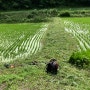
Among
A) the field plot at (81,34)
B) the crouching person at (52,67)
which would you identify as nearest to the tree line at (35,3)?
the field plot at (81,34)

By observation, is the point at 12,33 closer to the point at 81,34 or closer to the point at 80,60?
the point at 81,34

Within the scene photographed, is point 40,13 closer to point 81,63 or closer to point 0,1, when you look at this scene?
→ point 0,1

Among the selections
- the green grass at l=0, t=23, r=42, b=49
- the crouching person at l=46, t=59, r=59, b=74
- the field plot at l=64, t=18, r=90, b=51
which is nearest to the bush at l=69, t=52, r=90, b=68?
the crouching person at l=46, t=59, r=59, b=74

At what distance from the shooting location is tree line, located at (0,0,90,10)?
192 feet

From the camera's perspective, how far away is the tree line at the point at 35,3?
5853 centimetres

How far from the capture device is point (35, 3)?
200 feet

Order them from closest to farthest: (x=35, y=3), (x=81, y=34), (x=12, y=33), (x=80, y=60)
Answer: (x=80, y=60)
(x=81, y=34)
(x=12, y=33)
(x=35, y=3)

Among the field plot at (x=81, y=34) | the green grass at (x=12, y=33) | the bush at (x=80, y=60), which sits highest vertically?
the bush at (x=80, y=60)

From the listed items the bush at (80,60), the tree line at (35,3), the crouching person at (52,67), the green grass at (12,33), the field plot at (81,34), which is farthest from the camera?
the tree line at (35,3)

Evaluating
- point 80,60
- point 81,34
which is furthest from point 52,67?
point 81,34

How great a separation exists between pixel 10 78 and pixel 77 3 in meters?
52.5

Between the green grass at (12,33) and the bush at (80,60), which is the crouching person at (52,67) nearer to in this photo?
the bush at (80,60)

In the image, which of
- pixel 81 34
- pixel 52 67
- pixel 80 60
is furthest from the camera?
pixel 81 34

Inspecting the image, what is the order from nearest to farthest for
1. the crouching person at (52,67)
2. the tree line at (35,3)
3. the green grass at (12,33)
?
the crouching person at (52,67), the green grass at (12,33), the tree line at (35,3)
